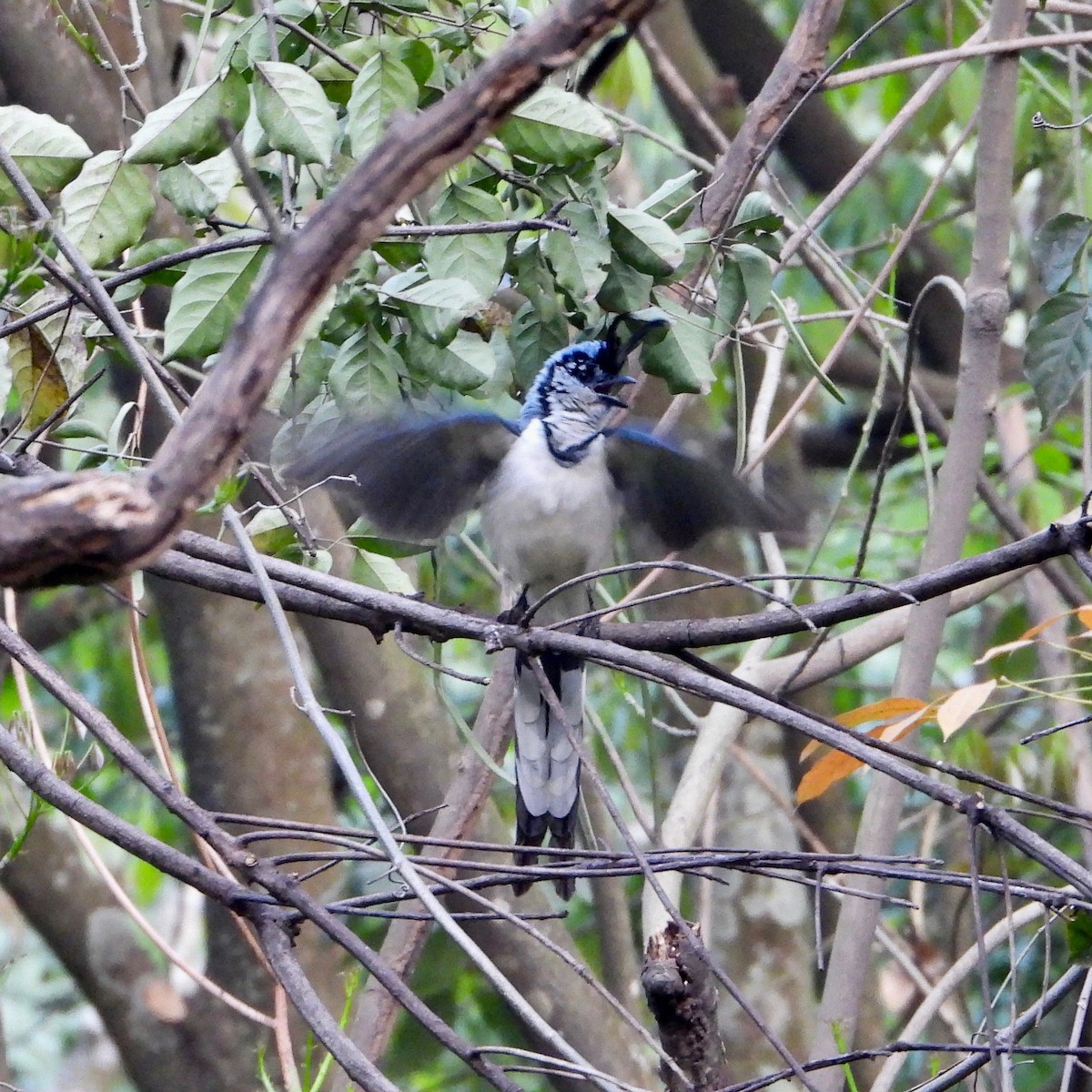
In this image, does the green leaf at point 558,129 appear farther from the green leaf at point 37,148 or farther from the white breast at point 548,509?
the white breast at point 548,509

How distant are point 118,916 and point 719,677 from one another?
8.81ft

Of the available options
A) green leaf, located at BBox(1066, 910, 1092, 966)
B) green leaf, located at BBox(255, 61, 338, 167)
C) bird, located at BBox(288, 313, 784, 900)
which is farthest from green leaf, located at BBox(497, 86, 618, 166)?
green leaf, located at BBox(1066, 910, 1092, 966)

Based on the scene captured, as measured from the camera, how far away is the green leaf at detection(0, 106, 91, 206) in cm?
188

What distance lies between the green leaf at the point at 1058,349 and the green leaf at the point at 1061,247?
0.29ft

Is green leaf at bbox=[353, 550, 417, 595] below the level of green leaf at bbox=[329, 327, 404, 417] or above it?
below

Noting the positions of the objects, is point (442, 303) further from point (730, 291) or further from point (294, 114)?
point (730, 291)

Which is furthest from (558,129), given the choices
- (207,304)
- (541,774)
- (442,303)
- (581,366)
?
(541,774)

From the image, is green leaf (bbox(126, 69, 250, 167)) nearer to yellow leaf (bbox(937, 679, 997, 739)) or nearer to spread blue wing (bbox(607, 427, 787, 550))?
spread blue wing (bbox(607, 427, 787, 550))

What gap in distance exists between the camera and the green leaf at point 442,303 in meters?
1.77

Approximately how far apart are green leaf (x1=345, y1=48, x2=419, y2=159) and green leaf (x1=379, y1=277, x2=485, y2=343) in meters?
0.18

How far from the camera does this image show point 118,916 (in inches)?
152

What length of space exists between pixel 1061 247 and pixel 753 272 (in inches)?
22.4

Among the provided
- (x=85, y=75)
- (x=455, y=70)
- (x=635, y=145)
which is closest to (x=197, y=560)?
(x=455, y=70)

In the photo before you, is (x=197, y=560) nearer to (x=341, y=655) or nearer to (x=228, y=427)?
(x=228, y=427)
